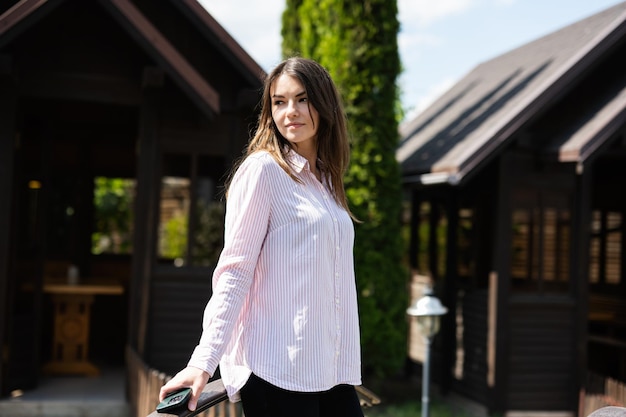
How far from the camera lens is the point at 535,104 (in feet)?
27.6

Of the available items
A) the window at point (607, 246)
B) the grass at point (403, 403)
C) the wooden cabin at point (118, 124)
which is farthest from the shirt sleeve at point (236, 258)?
the window at point (607, 246)

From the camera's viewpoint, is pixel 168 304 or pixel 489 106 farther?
pixel 489 106

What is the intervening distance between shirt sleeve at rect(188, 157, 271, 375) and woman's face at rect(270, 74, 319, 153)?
157mm

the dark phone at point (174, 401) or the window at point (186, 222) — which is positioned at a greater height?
the window at point (186, 222)

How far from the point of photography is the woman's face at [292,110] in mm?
2184

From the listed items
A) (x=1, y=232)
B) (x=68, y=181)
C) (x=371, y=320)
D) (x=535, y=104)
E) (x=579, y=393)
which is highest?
(x=535, y=104)

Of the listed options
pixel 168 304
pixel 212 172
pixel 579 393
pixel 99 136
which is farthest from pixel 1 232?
pixel 579 393

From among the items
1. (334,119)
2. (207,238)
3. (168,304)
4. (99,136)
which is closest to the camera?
(334,119)

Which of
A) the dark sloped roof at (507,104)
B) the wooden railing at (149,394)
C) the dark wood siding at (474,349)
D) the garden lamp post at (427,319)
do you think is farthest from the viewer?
the dark wood siding at (474,349)

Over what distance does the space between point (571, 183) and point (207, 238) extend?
913cm

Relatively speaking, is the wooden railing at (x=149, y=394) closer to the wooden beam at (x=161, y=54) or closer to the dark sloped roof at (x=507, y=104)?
the wooden beam at (x=161, y=54)

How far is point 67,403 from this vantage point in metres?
7.08

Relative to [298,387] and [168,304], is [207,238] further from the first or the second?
[298,387]

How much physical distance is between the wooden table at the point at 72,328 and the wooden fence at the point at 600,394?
490 centimetres
